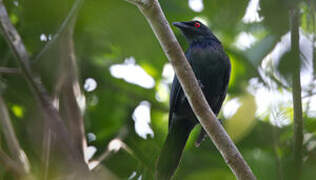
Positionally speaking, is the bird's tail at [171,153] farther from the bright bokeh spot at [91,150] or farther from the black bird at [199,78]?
the bright bokeh spot at [91,150]

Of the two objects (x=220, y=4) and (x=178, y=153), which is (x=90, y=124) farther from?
(x=220, y=4)

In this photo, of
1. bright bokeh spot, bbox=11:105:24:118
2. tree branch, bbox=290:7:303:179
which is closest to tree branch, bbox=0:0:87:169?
bright bokeh spot, bbox=11:105:24:118

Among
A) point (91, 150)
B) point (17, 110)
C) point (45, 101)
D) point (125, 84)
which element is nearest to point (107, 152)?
point (91, 150)

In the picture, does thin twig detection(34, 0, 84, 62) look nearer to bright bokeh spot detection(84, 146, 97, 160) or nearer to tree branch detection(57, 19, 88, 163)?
tree branch detection(57, 19, 88, 163)

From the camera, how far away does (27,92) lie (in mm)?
5199

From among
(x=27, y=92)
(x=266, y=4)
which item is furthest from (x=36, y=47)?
(x=266, y=4)

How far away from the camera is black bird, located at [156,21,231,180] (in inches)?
185

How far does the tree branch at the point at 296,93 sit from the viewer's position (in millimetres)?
2530

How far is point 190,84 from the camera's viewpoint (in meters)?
3.39

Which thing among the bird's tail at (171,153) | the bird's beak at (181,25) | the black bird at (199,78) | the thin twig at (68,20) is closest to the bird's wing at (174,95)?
the black bird at (199,78)

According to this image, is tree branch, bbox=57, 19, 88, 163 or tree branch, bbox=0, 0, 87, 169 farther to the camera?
tree branch, bbox=57, 19, 88, 163

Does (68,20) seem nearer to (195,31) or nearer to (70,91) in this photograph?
(70,91)

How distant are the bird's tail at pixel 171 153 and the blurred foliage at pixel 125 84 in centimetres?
16

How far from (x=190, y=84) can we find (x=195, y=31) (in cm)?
191
